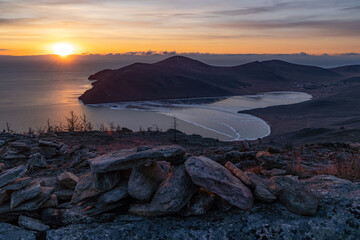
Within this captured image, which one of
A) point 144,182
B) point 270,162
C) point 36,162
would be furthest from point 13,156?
point 270,162

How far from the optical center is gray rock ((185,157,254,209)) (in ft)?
12.2

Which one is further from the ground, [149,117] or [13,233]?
[13,233]

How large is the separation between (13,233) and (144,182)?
1650 millimetres

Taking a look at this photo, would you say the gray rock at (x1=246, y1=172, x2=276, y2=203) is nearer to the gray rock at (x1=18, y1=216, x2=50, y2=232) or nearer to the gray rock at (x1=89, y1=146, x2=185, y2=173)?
the gray rock at (x1=89, y1=146, x2=185, y2=173)

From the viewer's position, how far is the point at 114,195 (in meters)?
3.88

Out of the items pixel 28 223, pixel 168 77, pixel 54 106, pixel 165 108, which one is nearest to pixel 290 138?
pixel 28 223

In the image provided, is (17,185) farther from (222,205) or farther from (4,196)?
(222,205)

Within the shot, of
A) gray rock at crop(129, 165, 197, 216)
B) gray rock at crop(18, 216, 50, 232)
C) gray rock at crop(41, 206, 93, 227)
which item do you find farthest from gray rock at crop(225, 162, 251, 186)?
gray rock at crop(18, 216, 50, 232)

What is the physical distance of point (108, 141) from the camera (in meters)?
16.6

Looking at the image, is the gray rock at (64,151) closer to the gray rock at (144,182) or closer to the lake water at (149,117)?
the gray rock at (144,182)

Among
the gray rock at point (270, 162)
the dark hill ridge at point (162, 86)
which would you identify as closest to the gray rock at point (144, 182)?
the gray rock at point (270, 162)

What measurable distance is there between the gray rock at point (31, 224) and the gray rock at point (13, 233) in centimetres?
7

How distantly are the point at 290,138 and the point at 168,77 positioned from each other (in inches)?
2179

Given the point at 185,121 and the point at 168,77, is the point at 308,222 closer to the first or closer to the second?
the point at 185,121
